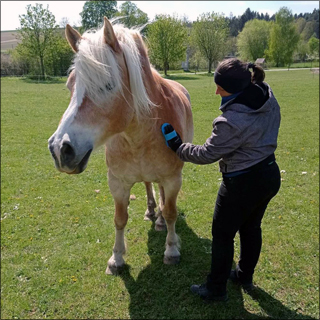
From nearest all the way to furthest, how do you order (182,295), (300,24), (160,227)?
1. (182,295)
2. (160,227)
3. (300,24)

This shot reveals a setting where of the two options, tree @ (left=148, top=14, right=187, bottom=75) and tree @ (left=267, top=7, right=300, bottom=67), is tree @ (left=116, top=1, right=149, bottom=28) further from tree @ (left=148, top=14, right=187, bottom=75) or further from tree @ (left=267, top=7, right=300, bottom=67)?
tree @ (left=267, top=7, right=300, bottom=67)

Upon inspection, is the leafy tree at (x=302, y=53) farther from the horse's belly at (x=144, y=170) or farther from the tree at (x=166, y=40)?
the horse's belly at (x=144, y=170)

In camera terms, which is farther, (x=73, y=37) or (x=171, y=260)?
(x=171, y=260)

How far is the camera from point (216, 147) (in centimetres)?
213

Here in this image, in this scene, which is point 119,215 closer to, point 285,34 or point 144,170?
point 144,170

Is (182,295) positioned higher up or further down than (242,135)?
further down

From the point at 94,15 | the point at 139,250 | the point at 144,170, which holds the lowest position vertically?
the point at 139,250

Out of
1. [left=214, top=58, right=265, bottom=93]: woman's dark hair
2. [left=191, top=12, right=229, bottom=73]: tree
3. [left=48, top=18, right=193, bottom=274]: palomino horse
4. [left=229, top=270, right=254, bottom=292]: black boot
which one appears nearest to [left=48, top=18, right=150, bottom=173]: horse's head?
[left=48, top=18, right=193, bottom=274]: palomino horse

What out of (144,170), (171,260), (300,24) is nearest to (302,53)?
(300,24)

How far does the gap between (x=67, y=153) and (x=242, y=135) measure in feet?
4.10

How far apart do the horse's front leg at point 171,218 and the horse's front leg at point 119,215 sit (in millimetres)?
452

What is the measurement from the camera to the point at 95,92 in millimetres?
1763

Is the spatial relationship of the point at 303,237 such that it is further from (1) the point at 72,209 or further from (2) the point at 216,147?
(1) the point at 72,209

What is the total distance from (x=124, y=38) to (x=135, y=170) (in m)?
1.27
